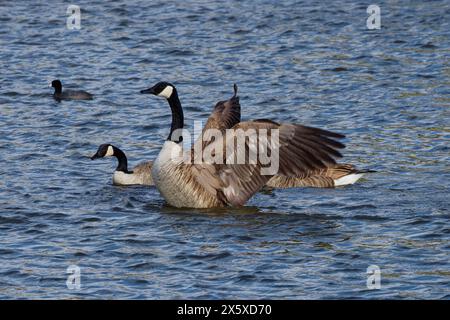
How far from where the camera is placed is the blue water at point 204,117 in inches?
488

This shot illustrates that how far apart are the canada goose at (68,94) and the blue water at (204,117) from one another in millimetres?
190

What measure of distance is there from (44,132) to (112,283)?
7686 millimetres

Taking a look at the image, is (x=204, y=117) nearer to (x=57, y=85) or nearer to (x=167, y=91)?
(x=57, y=85)

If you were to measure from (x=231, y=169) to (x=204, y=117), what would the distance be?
16.7 ft

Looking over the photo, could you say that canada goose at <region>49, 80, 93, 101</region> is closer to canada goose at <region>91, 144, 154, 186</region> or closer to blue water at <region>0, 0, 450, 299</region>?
blue water at <region>0, 0, 450, 299</region>

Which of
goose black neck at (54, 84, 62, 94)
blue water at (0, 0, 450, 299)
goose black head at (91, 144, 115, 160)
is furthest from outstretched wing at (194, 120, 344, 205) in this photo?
goose black neck at (54, 84, 62, 94)

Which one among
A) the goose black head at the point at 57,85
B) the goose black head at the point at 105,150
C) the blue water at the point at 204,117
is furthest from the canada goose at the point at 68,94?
the goose black head at the point at 105,150

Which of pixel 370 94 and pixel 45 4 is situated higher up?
pixel 45 4

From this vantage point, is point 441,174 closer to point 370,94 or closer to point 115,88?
point 370,94

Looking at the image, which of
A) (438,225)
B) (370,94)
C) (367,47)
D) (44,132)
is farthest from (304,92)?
(438,225)

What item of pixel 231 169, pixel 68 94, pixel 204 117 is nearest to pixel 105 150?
pixel 204 117

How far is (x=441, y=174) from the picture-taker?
16266 millimetres

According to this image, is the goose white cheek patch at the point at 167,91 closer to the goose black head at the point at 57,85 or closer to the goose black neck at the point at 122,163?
the goose black neck at the point at 122,163
